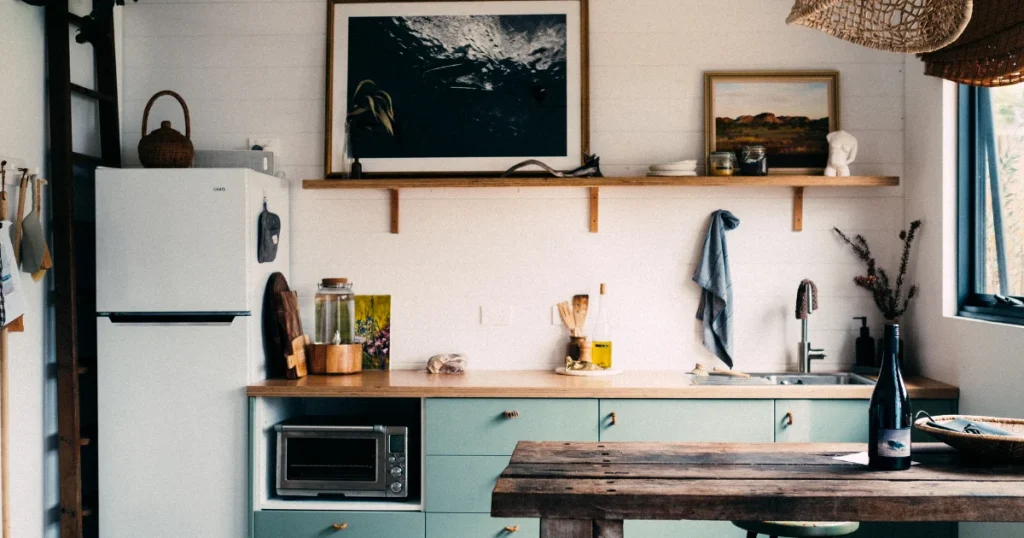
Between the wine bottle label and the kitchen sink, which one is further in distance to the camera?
the kitchen sink

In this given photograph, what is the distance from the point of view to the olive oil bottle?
12.4 ft

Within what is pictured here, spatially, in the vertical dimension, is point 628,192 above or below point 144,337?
above

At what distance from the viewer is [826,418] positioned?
10.8 feet

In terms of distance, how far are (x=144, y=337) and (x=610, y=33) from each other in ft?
7.77

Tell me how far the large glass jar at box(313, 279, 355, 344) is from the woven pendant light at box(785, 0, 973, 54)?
2.54 m

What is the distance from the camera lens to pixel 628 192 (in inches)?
151

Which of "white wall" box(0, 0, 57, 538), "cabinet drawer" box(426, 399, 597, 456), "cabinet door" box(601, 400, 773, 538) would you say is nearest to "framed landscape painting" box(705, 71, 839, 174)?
"cabinet door" box(601, 400, 773, 538)

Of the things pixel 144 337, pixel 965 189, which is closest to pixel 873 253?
pixel 965 189

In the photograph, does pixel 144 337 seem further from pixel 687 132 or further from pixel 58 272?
pixel 687 132

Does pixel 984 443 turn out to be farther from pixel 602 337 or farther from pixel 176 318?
pixel 176 318

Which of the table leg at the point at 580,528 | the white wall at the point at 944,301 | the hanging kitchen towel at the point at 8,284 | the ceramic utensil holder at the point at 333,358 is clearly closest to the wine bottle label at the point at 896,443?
the table leg at the point at 580,528

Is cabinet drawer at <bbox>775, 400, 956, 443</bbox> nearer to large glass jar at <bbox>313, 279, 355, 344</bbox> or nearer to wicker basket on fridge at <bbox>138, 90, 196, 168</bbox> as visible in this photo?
large glass jar at <bbox>313, 279, 355, 344</bbox>

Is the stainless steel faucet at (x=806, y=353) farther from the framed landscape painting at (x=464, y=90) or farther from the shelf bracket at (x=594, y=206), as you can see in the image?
the framed landscape painting at (x=464, y=90)

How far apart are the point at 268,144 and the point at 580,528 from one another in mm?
2683
